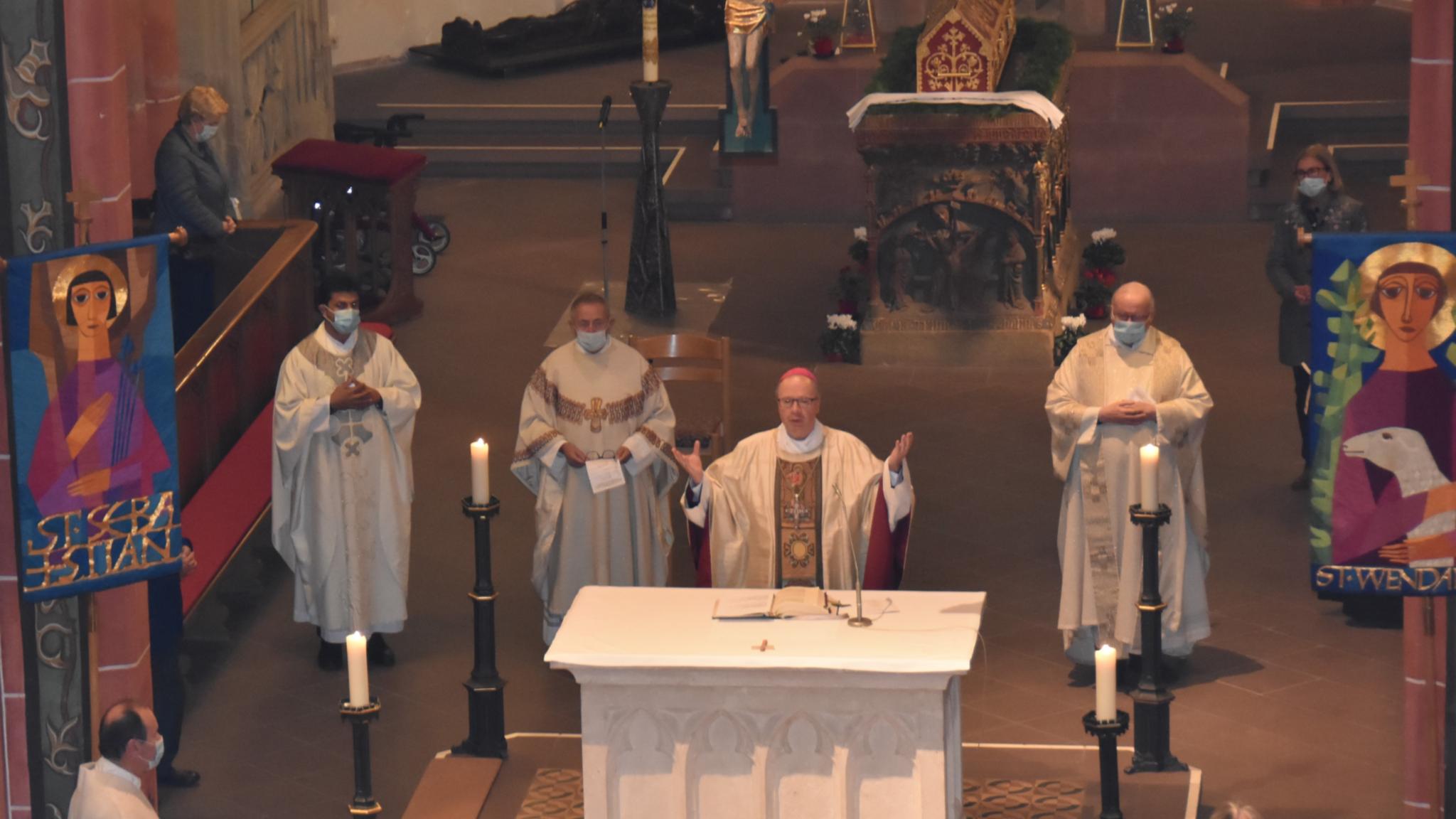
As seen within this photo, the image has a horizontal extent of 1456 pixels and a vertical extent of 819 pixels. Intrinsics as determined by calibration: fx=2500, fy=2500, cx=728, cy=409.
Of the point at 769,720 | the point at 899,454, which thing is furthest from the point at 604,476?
the point at 769,720

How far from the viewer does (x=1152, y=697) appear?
28.3ft

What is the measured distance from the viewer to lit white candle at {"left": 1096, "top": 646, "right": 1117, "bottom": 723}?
746 centimetres

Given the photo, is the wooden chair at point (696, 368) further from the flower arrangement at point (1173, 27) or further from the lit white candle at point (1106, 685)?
the flower arrangement at point (1173, 27)

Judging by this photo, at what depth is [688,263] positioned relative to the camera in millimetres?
16578

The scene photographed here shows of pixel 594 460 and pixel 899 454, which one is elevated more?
pixel 899 454

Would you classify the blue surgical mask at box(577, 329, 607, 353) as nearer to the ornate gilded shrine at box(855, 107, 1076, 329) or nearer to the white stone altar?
the white stone altar

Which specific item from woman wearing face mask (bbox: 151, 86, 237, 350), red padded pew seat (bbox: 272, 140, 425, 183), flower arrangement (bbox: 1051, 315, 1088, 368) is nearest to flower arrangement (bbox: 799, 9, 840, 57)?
red padded pew seat (bbox: 272, 140, 425, 183)

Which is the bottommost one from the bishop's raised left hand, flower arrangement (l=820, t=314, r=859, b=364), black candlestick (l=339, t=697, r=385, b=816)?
black candlestick (l=339, t=697, r=385, b=816)

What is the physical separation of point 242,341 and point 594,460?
2.47 meters

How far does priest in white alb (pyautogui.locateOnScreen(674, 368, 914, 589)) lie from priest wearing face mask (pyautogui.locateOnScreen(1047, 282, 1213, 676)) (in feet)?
3.07

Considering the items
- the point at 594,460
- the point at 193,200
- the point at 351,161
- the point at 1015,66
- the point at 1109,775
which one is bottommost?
the point at 1109,775

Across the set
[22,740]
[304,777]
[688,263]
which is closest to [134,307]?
[22,740]

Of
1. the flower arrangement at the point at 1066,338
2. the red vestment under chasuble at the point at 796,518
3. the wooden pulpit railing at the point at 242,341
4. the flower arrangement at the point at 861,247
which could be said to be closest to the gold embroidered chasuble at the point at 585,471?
the red vestment under chasuble at the point at 796,518

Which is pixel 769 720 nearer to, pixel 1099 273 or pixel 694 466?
pixel 694 466
